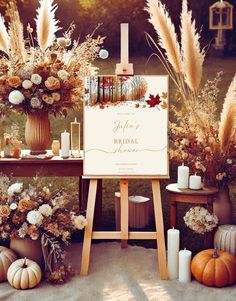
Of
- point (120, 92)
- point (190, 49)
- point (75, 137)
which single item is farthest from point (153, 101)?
point (75, 137)

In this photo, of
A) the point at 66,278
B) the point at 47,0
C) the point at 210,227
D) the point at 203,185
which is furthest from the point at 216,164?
the point at 47,0

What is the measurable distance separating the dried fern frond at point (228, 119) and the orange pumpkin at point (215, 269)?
0.76 metres

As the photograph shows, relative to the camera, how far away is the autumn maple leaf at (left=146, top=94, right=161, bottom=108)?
3855mm

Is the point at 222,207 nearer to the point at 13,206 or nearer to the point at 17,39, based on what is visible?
the point at 13,206

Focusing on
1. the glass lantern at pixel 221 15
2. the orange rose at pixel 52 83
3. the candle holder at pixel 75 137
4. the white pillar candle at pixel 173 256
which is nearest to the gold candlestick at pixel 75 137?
the candle holder at pixel 75 137

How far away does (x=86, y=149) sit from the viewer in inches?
152

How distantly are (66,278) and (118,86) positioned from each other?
45.0 inches

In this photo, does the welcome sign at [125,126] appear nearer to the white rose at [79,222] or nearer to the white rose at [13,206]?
the white rose at [79,222]

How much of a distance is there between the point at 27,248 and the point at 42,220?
22 centimetres

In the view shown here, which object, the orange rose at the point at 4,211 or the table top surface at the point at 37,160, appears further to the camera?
the table top surface at the point at 37,160

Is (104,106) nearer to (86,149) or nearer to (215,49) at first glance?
(86,149)

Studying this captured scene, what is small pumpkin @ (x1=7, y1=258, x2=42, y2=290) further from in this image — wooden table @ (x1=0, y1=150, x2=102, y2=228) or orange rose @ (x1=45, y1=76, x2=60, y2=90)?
Result: orange rose @ (x1=45, y1=76, x2=60, y2=90)

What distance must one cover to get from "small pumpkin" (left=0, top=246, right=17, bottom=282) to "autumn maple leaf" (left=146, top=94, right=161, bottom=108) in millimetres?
1183

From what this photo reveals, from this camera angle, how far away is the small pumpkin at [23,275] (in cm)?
364
